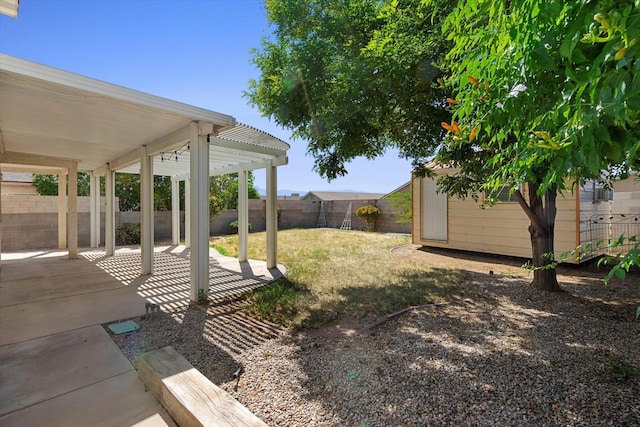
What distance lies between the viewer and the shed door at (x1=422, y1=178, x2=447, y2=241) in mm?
9648

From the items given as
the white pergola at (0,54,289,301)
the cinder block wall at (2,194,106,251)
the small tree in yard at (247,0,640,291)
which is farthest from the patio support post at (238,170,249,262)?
the cinder block wall at (2,194,106,251)

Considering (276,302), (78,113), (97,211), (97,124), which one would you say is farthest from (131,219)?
(276,302)

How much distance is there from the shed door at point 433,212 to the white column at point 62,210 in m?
11.7

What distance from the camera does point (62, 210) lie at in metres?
9.91

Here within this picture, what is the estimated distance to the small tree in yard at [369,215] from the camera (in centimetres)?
1605

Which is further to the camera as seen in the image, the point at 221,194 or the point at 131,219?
the point at 221,194

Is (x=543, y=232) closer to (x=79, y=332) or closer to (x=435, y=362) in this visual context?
(x=435, y=362)

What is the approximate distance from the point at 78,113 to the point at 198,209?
206cm

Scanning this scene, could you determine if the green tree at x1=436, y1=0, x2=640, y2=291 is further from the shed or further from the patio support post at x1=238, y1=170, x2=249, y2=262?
the patio support post at x1=238, y1=170, x2=249, y2=262

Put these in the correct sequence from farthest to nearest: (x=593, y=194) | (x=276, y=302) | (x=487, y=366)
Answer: (x=593, y=194)
(x=276, y=302)
(x=487, y=366)

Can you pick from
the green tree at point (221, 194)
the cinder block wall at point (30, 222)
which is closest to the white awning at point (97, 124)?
the cinder block wall at point (30, 222)

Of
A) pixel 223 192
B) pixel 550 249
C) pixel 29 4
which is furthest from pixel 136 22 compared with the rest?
pixel 223 192

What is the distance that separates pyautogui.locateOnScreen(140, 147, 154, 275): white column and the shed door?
777 centimetres

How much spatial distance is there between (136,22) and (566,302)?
28.1 ft
